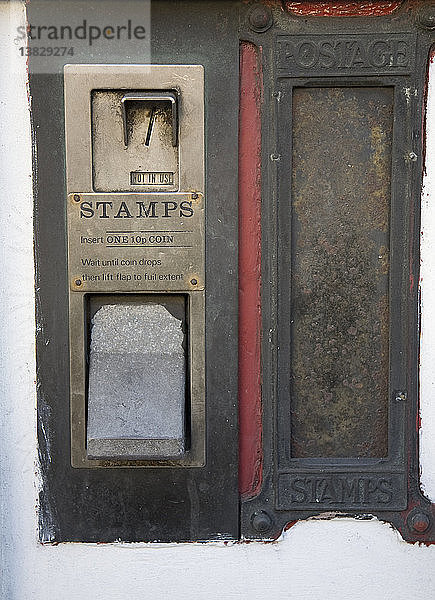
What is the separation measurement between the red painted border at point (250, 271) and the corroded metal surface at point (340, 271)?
100 mm

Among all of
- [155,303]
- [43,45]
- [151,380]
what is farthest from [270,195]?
[43,45]

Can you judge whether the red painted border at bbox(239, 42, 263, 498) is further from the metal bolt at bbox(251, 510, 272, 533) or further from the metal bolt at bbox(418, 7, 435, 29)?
the metal bolt at bbox(418, 7, 435, 29)

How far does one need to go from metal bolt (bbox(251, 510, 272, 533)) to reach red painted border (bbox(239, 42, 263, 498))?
6 cm

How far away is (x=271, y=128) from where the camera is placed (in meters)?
1.99

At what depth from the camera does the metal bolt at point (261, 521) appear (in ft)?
6.77

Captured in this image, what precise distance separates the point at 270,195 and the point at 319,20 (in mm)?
484

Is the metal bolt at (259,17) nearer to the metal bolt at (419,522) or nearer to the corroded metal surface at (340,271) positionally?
the corroded metal surface at (340,271)

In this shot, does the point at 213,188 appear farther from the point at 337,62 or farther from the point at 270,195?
the point at 337,62

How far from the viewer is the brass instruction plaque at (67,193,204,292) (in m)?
2.00

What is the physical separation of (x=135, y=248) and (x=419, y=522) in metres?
1.10

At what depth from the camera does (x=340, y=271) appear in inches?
80.4

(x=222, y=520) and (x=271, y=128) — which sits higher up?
(x=271, y=128)

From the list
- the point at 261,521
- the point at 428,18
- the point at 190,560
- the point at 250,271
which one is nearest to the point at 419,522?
the point at 261,521

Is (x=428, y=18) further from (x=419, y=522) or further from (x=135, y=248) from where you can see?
(x=419, y=522)
